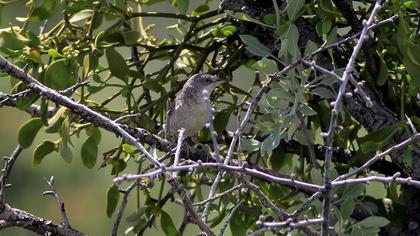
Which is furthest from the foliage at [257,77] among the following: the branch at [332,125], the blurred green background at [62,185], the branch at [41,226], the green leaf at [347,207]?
the blurred green background at [62,185]

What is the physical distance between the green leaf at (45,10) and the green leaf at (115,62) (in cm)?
15

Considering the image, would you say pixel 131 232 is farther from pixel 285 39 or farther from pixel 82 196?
pixel 82 196

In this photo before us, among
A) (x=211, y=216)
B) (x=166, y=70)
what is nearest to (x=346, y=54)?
(x=166, y=70)

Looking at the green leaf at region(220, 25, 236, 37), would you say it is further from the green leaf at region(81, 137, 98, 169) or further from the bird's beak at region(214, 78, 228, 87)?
the green leaf at region(81, 137, 98, 169)

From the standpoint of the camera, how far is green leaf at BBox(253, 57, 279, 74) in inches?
69.3

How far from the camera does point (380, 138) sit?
183 cm

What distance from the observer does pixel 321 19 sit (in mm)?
1927

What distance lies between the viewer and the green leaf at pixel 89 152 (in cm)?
217

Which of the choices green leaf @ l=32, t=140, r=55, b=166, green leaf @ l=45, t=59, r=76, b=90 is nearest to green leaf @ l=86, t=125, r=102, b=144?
green leaf @ l=32, t=140, r=55, b=166

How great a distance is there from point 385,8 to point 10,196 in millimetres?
3508

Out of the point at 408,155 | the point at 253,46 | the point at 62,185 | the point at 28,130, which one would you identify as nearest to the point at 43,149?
the point at 28,130

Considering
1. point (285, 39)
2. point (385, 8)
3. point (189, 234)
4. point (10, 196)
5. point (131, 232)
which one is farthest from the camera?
point (10, 196)

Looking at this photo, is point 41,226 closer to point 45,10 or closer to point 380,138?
point 45,10

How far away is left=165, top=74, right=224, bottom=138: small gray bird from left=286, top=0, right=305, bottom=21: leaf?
406 mm
